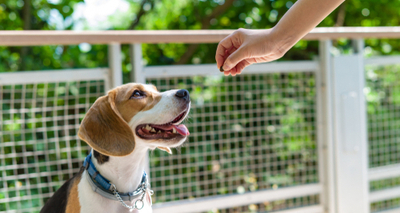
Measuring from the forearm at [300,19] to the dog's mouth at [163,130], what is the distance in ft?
2.03

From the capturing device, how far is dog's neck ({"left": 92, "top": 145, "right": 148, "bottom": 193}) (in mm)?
1820

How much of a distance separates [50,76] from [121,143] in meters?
0.91

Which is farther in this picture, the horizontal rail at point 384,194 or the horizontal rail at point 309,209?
the horizontal rail at point 384,194

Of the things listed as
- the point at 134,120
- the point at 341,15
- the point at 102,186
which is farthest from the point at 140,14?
the point at 102,186

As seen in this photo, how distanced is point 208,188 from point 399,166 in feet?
5.85

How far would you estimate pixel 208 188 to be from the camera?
10.1 feet

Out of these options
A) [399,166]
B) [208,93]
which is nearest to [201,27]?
[208,93]

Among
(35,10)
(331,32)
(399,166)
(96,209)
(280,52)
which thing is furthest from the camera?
(35,10)

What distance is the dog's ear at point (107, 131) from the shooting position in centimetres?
174

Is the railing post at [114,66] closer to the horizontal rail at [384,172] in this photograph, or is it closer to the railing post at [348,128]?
the railing post at [348,128]

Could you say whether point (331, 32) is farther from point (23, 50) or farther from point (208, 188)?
point (23, 50)

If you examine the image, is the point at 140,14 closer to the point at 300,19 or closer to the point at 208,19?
the point at 208,19

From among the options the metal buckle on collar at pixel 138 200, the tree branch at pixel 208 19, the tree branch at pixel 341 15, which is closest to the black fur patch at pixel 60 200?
the metal buckle on collar at pixel 138 200

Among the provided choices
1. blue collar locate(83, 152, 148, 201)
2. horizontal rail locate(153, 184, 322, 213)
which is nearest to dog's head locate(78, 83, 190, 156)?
blue collar locate(83, 152, 148, 201)
